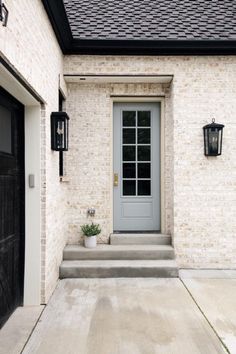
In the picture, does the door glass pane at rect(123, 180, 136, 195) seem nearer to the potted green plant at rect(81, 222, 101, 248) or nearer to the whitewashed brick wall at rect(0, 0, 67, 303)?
the potted green plant at rect(81, 222, 101, 248)

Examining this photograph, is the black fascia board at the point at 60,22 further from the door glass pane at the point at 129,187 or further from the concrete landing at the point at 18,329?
the concrete landing at the point at 18,329

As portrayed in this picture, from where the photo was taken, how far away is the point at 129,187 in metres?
6.14

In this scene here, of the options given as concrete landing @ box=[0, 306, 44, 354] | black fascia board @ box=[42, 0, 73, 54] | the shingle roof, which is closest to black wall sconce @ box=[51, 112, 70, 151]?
black fascia board @ box=[42, 0, 73, 54]

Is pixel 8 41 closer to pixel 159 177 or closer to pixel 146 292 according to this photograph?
pixel 146 292

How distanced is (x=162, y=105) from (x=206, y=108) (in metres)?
0.81

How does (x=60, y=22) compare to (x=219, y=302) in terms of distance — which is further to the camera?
(x=60, y=22)

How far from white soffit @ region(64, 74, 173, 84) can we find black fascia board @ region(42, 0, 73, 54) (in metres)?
0.47

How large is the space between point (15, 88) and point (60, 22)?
5.66 ft

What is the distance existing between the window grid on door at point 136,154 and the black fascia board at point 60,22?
61.4 inches

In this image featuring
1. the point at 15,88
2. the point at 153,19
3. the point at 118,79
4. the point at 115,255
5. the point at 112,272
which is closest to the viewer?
the point at 15,88

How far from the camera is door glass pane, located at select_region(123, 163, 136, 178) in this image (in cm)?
613

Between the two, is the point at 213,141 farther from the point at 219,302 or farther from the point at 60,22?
the point at 60,22

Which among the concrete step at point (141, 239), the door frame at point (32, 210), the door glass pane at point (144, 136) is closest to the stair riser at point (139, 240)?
the concrete step at point (141, 239)

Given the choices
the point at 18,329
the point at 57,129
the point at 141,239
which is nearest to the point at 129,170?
the point at 141,239
